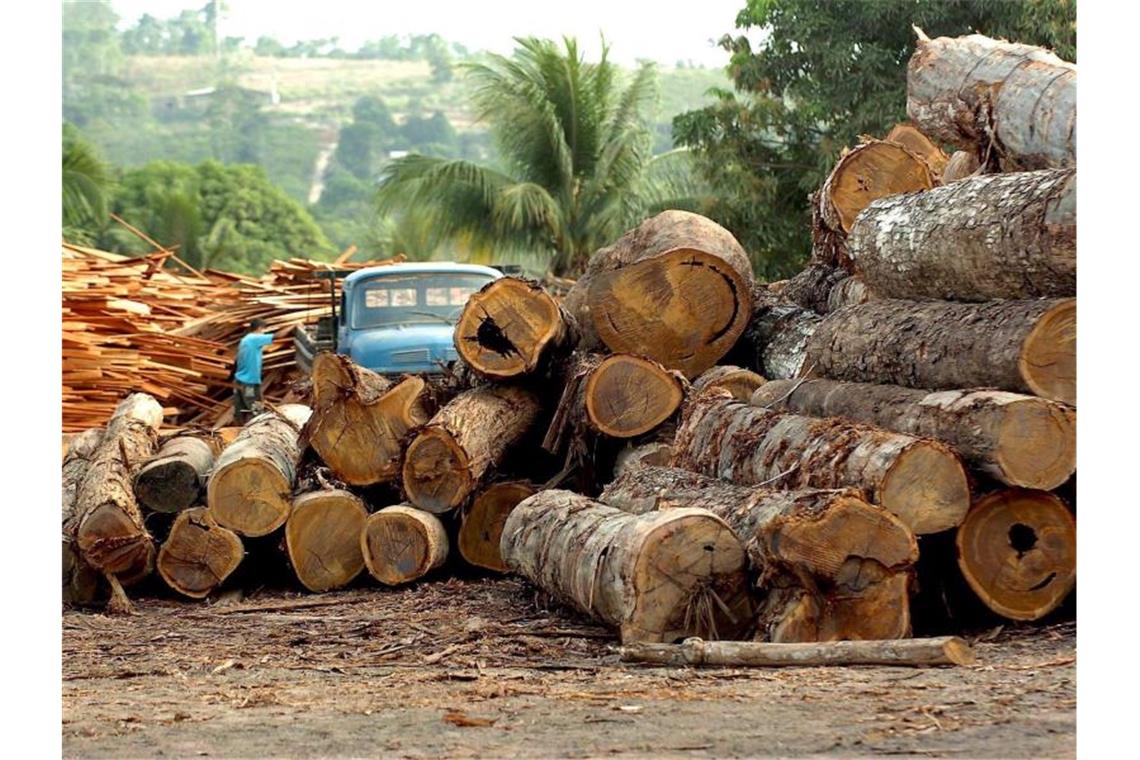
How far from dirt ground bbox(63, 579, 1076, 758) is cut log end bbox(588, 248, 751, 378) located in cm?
263

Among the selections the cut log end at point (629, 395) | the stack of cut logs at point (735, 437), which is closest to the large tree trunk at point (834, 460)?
the stack of cut logs at point (735, 437)

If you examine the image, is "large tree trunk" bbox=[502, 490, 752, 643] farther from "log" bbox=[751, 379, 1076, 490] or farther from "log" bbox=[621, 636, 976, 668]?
"log" bbox=[751, 379, 1076, 490]

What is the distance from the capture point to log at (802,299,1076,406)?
741cm

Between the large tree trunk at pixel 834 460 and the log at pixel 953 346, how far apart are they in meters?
0.55

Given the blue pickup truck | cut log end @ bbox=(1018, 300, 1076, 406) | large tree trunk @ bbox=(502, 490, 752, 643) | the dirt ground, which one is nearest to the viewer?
the dirt ground

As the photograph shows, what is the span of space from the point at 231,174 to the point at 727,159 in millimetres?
52786

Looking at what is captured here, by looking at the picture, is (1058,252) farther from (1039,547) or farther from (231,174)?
(231,174)

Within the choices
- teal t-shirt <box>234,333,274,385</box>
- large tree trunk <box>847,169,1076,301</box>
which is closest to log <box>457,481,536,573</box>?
large tree trunk <box>847,169,1076,301</box>

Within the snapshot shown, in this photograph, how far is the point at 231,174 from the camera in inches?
2960

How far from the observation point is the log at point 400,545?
35.4ft

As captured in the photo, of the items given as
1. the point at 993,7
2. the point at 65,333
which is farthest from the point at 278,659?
the point at 993,7

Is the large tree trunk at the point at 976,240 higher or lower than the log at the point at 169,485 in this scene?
higher

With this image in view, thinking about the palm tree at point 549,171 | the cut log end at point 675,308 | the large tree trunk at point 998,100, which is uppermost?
the palm tree at point 549,171

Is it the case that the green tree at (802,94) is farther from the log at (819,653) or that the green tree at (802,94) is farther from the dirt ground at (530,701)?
the log at (819,653)
